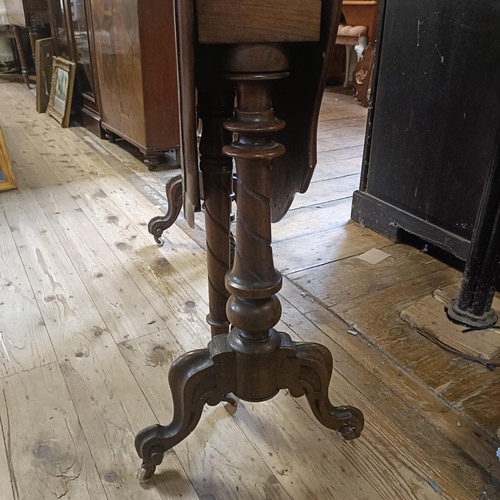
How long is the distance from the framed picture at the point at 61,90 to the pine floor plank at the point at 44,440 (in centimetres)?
265

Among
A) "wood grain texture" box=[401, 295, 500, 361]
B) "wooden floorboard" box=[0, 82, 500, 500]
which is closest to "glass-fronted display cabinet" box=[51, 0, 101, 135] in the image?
"wooden floorboard" box=[0, 82, 500, 500]

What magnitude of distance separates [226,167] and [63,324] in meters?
0.69

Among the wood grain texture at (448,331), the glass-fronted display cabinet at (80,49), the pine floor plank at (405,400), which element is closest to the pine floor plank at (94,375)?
the pine floor plank at (405,400)

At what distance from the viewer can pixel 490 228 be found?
46.4 inches

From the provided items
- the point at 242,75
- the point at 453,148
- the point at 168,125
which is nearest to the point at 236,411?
the point at 242,75

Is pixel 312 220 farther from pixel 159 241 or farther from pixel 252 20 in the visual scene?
pixel 252 20

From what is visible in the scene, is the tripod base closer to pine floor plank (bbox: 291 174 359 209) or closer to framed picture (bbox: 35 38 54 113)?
pine floor plank (bbox: 291 174 359 209)

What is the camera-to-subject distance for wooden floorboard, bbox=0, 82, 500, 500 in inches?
34.6

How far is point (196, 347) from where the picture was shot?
1204 millimetres

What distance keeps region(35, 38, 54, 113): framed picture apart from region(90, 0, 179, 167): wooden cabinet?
1156 mm

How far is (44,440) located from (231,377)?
403mm

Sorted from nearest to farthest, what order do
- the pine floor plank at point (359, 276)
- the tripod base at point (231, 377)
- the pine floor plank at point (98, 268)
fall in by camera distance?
the tripod base at point (231, 377) < the pine floor plank at point (98, 268) < the pine floor plank at point (359, 276)

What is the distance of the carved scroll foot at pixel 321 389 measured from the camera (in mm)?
864

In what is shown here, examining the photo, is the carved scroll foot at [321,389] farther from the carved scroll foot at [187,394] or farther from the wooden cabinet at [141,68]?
the wooden cabinet at [141,68]
